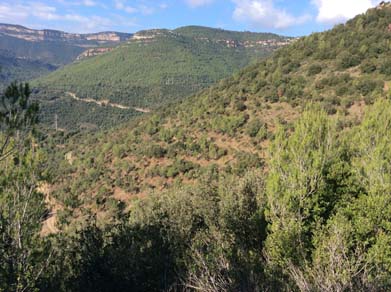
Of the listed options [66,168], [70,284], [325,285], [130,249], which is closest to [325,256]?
[325,285]

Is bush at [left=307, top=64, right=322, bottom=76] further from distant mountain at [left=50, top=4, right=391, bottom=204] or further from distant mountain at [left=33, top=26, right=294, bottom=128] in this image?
distant mountain at [left=33, top=26, right=294, bottom=128]

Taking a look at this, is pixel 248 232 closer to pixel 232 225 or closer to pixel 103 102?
pixel 232 225

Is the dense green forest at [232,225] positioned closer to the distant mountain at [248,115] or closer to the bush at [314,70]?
the distant mountain at [248,115]

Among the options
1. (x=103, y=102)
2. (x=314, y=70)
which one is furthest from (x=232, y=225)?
(x=103, y=102)

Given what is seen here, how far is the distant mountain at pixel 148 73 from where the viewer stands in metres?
108

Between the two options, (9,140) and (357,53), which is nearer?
(9,140)

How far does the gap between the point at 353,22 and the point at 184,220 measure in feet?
140

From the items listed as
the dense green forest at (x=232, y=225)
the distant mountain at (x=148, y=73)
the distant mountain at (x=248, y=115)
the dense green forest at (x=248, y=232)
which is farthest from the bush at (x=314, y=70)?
the distant mountain at (x=148, y=73)

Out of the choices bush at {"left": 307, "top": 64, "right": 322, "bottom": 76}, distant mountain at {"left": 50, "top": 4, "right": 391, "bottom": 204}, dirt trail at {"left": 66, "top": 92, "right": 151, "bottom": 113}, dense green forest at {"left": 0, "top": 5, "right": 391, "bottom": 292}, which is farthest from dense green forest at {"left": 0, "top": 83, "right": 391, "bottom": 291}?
dirt trail at {"left": 66, "top": 92, "right": 151, "bottom": 113}

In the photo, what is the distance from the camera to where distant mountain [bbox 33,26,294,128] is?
108m

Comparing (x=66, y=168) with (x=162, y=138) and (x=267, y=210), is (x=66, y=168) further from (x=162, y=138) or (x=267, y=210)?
(x=267, y=210)

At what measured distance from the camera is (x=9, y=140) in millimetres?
7250

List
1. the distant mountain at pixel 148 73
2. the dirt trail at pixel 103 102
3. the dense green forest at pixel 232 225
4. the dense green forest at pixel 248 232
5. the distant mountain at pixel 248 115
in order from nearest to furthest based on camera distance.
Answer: the dense green forest at pixel 232 225 < the dense green forest at pixel 248 232 < the distant mountain at pixel 248 115 < the dirt trail at pixel 103 102 < the distant mountain at pixel 148 73

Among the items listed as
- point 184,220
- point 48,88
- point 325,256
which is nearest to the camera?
point 325,256
